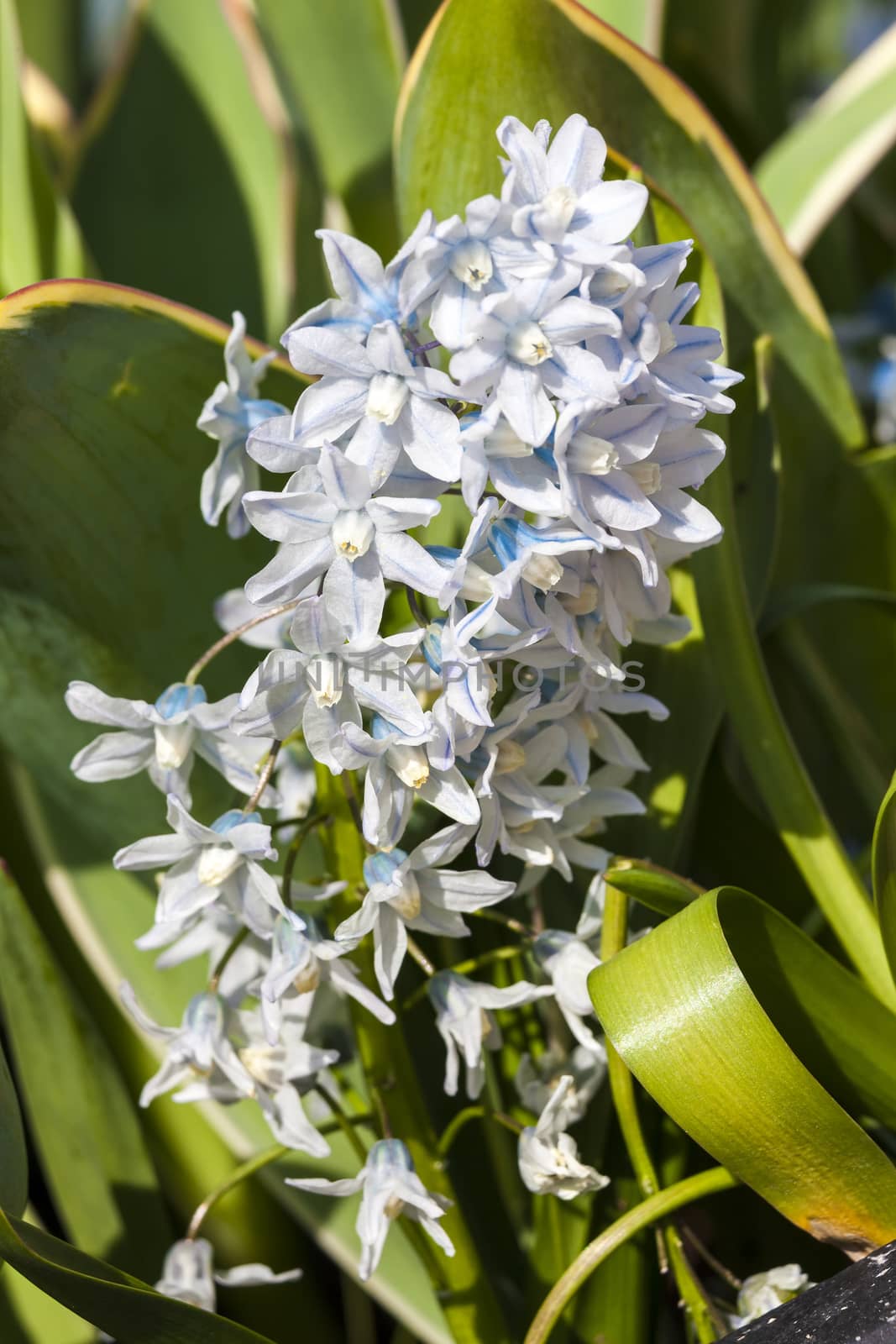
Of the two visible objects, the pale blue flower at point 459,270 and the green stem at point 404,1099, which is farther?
the green stem at point 404,1099

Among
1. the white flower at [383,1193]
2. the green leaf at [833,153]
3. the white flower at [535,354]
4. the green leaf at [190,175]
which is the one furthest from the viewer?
the green leaf at [190,175]

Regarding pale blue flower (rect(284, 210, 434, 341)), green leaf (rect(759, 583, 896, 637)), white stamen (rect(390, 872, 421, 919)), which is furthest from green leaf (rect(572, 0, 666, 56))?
white stamen (rect(390, 872, 421, 919))

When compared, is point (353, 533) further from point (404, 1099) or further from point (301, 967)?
point (404, 1099)

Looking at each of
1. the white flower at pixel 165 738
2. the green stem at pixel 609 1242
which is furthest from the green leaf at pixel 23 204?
the green stem at pixel 609 1242

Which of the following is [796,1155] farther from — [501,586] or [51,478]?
[51,478]

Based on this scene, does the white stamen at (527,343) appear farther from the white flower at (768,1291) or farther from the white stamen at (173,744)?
the white flower at (768,1291)

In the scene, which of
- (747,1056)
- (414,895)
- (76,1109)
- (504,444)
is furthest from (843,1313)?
(76,1109)
